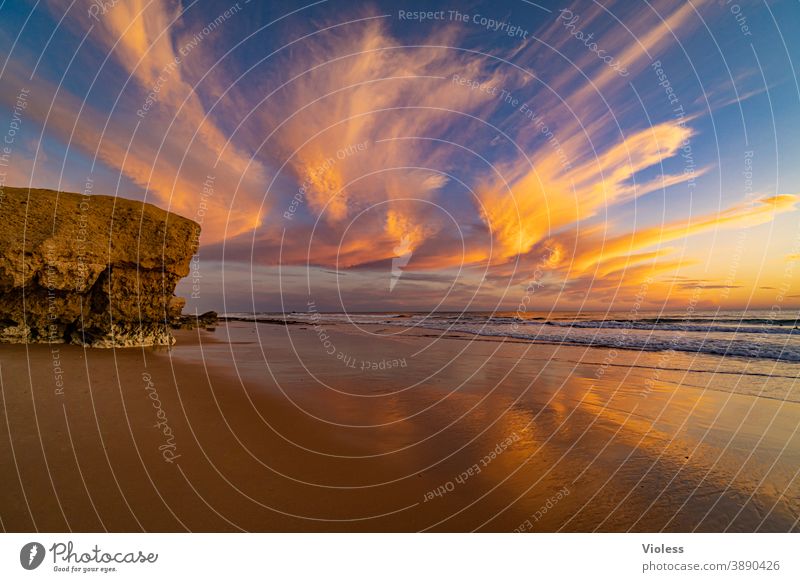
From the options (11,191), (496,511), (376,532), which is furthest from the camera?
(11,191)

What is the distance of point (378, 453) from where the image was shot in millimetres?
6957

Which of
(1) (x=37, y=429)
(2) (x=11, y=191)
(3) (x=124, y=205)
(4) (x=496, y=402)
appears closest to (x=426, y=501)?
(4) (x=496, y=402)

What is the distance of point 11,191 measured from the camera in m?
15.7

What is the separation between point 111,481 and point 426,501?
14.8 ft

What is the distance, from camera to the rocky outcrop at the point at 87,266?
14688 millimetres
